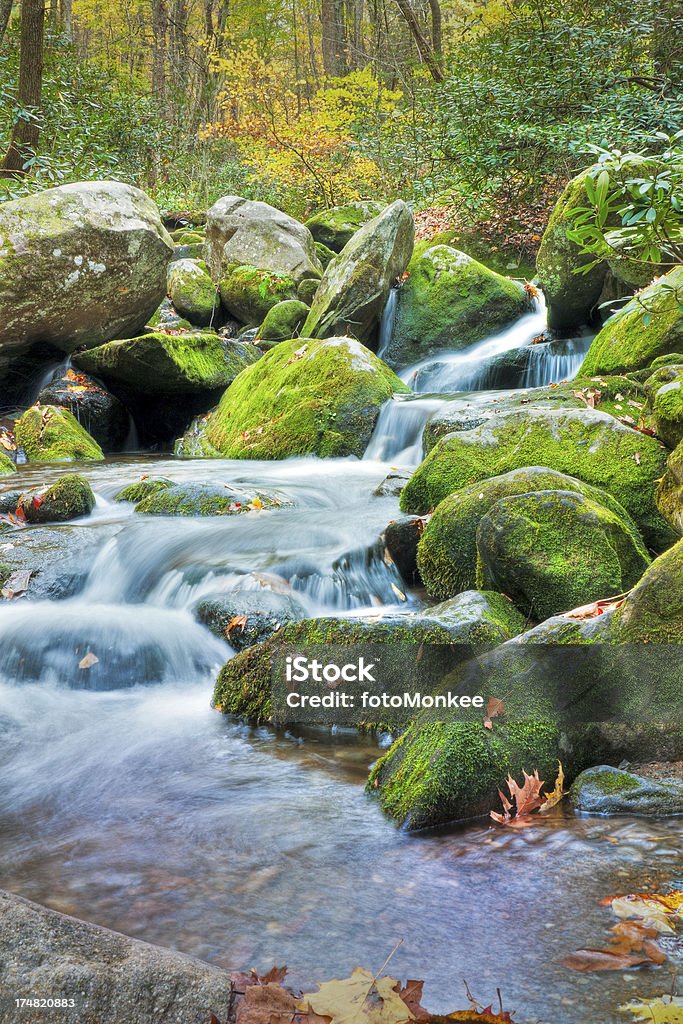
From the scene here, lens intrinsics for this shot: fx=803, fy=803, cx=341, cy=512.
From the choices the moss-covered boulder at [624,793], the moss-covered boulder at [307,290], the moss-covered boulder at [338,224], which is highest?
the moss-covered boulder at [338,224]

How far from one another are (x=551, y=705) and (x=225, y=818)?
4.18ft

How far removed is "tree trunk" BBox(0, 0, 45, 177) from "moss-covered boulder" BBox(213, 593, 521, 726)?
9743mm

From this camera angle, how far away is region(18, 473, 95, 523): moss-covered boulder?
6.75 meters

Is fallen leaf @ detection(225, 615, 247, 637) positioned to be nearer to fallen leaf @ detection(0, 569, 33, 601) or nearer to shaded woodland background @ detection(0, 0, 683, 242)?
fallen leaf @ detection(0, 569, 33, 601)

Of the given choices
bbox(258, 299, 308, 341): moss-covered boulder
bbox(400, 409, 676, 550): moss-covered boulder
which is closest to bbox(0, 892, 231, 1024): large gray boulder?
bbox(400, 409, 676, 550): moss-covered boulder

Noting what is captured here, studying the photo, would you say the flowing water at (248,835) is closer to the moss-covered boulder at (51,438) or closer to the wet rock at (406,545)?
the wet rock at (406,545)

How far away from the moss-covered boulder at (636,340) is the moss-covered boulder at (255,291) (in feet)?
25.5

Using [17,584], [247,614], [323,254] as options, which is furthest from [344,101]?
[247,614]

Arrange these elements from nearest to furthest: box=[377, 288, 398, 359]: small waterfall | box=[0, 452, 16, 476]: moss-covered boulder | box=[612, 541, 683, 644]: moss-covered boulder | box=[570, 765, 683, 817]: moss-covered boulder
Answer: box=[570, 765, 683, 817]: moss-covered boulder, box=[612, 541, 683, 644]: moss-covered boulder, box=[0, 452, 16, 476]: moss-covered boulder, box=[377, 288, 398, 359]: small waterfall

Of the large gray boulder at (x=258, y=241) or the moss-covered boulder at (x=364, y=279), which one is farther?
the large gray boulder at (x=258, y=241)

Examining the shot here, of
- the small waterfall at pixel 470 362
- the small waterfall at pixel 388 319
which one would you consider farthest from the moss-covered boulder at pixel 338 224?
the small waterfall at pixel 470 362

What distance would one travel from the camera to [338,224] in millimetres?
18297

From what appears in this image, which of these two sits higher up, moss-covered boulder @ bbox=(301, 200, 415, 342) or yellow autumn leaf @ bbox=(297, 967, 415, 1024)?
moss-covered boulder @ bbox=(301, 200, 415, 342)

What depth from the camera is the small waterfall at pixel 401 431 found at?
8789mm
